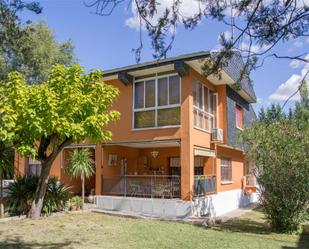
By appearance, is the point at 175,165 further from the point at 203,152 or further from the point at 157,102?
the point at 157,102

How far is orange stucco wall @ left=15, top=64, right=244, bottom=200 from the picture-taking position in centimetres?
1836

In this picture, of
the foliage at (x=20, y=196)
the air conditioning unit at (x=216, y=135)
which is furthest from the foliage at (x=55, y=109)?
the air conditioning unit at (x=216, y=135)

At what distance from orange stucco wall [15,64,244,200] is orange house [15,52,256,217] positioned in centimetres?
5

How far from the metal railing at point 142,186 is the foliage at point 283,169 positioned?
4558 millimetres

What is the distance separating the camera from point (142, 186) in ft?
64.2

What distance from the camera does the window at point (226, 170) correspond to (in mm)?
23688

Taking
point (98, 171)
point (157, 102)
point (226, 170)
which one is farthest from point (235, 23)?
point (226, 170)

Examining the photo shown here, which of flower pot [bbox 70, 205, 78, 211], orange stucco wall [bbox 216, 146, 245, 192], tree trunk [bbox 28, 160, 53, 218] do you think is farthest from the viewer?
orange stucco wall [bbox 216, 146, 245, 192]

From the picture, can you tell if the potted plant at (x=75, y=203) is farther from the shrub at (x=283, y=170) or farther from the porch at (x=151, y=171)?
the shrub at (x=283, y=170)

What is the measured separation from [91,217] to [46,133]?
16.4 ft

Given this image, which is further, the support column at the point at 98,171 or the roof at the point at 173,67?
the support column at the point at 98,171

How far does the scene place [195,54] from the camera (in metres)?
17.6

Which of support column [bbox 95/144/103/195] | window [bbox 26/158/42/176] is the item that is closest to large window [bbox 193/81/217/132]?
support column [bbox 95/144/103/195]

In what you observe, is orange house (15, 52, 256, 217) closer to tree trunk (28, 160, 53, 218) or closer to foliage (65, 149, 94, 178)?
foliage (65, 149, 94, 178)
